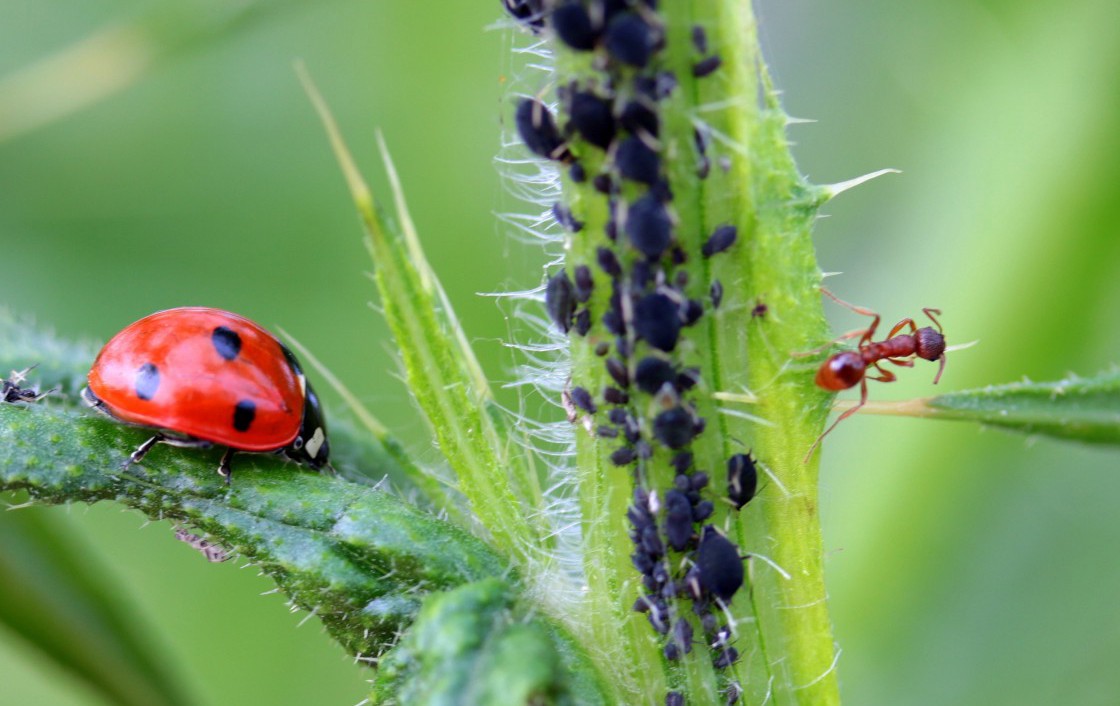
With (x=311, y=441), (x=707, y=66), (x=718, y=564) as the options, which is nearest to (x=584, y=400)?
(x=718, y=564)

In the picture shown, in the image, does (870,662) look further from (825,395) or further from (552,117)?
(552,117)

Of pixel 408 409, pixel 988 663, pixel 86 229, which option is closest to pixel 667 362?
pixel 988 663

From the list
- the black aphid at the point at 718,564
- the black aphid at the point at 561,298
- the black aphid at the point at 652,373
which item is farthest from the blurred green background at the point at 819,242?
the black aphid at the point at 718,564

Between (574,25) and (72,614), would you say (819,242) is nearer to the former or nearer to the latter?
(72,614)

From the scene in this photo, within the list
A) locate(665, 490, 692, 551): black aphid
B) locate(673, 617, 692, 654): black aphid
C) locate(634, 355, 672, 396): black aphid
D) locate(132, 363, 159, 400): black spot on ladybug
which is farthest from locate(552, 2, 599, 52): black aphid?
locate(132, 363, 159, 400): black spot on ladybug

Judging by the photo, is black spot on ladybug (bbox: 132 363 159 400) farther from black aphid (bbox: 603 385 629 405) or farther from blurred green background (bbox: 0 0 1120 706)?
black aphid (bbox: 603 385 629 405)
